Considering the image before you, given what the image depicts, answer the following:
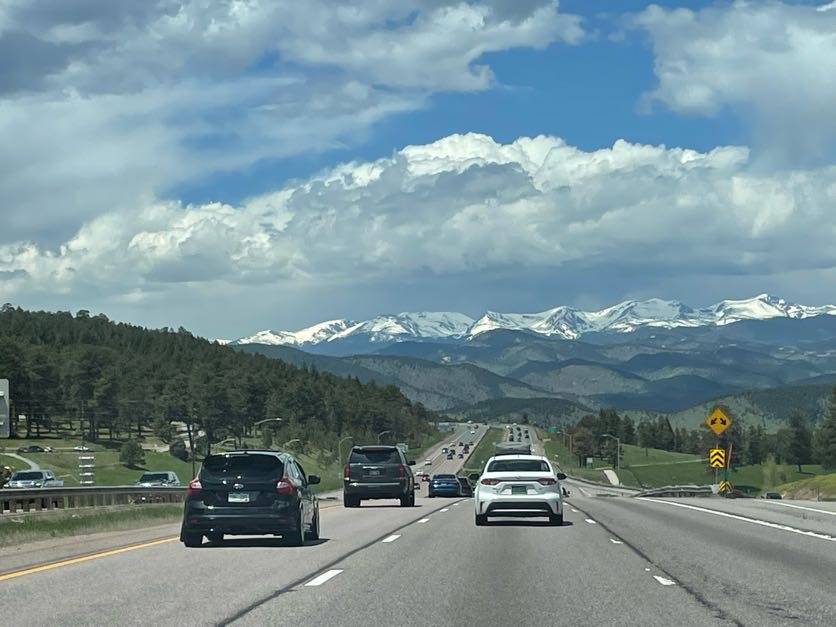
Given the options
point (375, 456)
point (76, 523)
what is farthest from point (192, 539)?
point (375, 456)

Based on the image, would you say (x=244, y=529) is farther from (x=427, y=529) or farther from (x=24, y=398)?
(x=24, y=398)

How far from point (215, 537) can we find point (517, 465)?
8.18 m

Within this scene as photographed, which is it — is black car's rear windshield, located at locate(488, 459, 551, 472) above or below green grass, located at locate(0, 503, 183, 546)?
above

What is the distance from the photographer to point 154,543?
880 inches

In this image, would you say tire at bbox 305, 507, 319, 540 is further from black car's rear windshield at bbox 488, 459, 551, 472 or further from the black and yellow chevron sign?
the black and yellow chevron sign

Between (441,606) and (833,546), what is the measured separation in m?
11.5

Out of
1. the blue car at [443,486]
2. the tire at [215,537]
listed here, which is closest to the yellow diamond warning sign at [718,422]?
the blue car at [443,486]

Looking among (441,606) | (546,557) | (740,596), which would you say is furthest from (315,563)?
(740,596)

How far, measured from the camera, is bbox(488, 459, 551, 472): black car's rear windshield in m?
27.7

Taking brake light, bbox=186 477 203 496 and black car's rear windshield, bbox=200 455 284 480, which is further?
black car's rear windshield, bbox=200 455 284 480

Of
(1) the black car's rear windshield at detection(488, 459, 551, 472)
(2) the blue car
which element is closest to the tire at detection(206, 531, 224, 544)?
(1) the black car's rear windshield at detection(488, 459, 551, 472)

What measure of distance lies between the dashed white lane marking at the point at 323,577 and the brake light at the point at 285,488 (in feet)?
15.2

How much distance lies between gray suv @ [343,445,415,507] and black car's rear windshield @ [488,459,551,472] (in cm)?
1375

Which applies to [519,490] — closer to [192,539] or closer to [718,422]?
[192,539]
